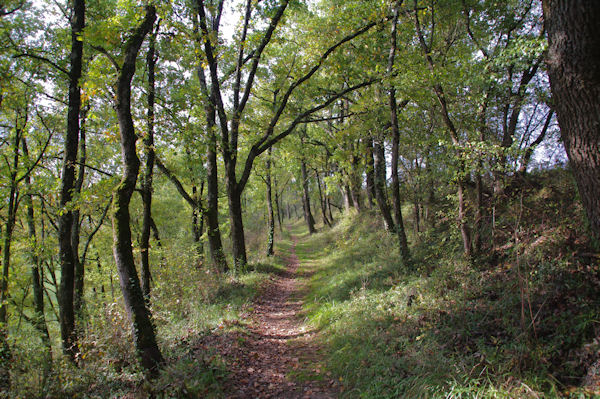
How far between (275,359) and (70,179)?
222 inches

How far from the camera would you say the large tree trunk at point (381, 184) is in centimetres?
1100

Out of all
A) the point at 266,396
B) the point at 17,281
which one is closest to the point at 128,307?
the point at 266,396

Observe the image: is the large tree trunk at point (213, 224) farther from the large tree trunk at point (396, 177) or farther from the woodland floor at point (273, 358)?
the large tree trunk at point (396, 177)

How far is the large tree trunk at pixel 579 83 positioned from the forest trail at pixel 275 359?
4.47m

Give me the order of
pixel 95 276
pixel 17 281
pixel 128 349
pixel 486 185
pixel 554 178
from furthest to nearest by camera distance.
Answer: pixel 95 276 < pixel 17 281 < pixel 486 185 < pixel 554 178 < pixel 128 349

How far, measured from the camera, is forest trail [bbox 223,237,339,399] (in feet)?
15.2

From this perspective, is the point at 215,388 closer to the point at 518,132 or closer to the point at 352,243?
the point at 518,132

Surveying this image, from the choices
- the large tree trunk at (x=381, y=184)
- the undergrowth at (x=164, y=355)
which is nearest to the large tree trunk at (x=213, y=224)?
the undergrowth at (x=164, y=355)

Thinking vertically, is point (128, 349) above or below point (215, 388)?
above

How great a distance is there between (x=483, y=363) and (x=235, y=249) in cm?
917

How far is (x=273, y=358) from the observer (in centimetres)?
576

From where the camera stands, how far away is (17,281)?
44.7ft

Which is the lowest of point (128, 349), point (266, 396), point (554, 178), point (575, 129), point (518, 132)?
point (266, 396)

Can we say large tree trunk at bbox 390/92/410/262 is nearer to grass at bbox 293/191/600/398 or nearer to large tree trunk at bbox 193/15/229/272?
grass at bbox 293/191/600/398
